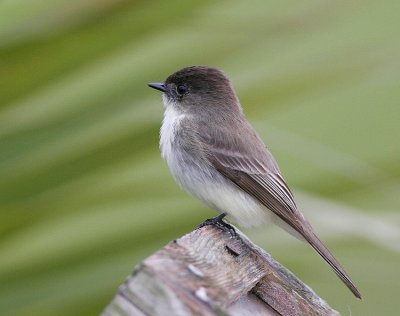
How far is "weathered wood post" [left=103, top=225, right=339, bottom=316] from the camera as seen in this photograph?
2027 millimetres

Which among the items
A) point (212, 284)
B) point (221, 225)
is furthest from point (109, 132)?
point (212, 284)

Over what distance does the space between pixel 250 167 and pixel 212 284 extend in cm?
180

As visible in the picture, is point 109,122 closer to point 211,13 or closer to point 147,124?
point 147,124

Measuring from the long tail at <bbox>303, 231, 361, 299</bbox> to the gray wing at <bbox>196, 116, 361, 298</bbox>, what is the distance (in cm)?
9

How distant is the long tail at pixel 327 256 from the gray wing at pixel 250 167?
0.09 meters

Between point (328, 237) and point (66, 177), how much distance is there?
1175mm

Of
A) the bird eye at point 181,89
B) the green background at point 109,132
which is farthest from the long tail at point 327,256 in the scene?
the bird eye at point 181,89

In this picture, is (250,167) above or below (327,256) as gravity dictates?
above

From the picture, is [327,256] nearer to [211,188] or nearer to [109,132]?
[211,188]

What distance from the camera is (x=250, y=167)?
4.01m

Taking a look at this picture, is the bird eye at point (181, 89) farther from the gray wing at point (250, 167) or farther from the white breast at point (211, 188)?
the white breast at point (211, 188)

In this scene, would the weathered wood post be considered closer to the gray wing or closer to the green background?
the green background

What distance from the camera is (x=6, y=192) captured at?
3049 mm

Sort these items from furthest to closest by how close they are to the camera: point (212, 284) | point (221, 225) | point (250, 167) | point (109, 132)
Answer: point (250, 167), point (221, 225), point (109, 132), point (212, 284)
